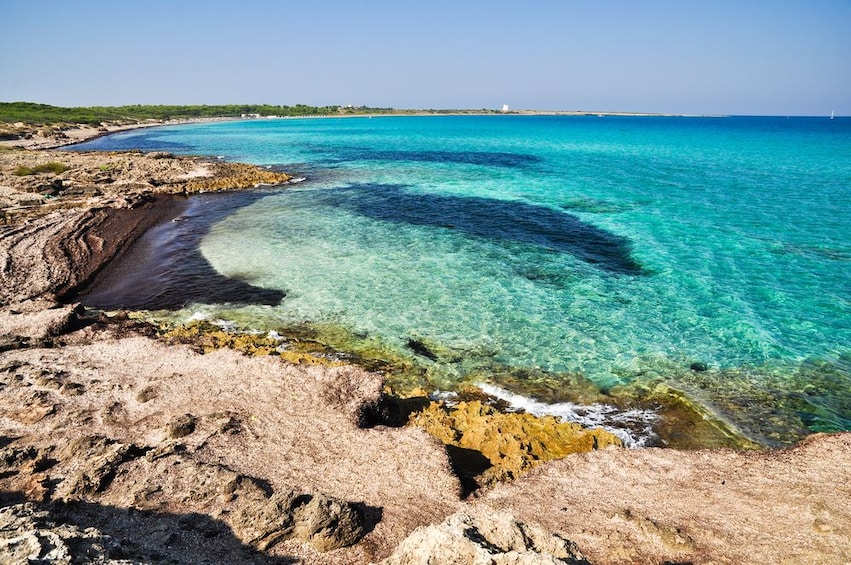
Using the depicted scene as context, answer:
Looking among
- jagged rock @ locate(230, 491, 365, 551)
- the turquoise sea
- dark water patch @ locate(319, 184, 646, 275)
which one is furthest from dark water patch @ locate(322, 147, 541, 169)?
jagged rock @ locate(230, 491, 365, 551)

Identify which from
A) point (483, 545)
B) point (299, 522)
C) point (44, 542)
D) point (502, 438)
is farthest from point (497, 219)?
point (44, 542)

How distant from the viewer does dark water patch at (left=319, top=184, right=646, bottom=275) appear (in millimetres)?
25734

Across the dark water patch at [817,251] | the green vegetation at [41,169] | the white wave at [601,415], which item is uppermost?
the green vegetation at [41,169]

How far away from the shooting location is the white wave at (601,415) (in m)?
11.5

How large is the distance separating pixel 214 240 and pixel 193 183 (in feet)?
61.5

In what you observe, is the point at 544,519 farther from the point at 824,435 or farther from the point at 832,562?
the point at 824,435

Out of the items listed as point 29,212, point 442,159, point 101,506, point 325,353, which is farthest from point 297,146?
point 101,506

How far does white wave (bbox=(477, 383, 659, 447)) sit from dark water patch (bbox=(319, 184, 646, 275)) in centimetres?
1206

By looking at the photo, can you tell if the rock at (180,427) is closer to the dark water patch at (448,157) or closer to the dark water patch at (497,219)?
the dark water patch at (497,219)

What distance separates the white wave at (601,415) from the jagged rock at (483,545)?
6.15 m

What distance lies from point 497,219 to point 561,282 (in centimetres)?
1243

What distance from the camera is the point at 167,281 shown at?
844 inches

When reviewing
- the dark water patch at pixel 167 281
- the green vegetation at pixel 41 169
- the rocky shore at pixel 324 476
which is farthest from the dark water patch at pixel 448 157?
the rocky shore at pixel 324 476

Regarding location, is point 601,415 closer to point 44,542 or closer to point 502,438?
point 502,438
